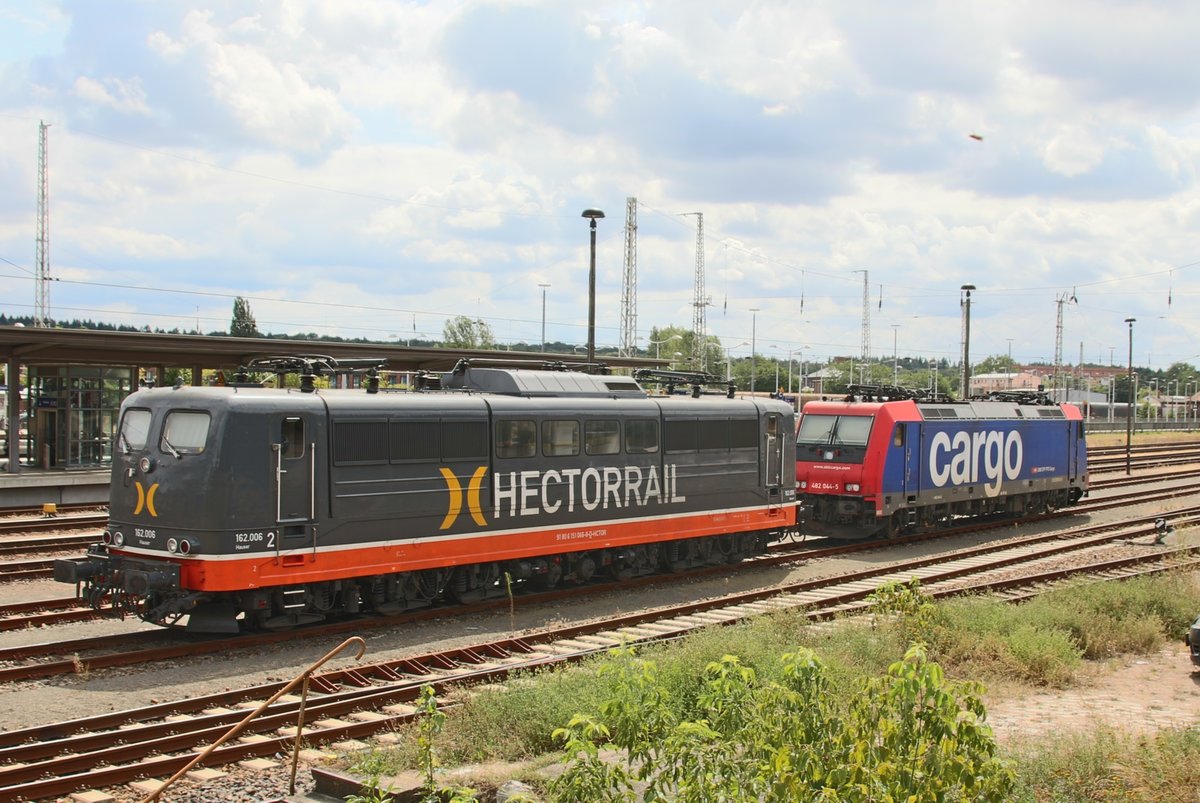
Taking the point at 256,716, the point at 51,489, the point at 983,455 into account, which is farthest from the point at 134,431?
the point at 983,455

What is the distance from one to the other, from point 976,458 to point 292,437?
61.5 ft

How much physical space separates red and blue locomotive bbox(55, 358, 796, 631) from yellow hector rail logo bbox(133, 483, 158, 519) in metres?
0.03

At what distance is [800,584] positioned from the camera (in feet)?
62.5

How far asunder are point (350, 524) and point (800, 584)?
8.29 meters

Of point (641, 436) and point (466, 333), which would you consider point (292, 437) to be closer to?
point (641, 436)

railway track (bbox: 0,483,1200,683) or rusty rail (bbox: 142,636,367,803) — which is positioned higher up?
rusty rail (bbox: 142,636,367,803)

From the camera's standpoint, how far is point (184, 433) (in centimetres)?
1376

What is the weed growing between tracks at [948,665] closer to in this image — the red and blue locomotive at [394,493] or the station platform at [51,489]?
the red and blue locomotive at [394,493]

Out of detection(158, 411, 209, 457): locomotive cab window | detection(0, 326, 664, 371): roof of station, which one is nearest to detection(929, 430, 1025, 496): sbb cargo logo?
detection(0, 326, 664, 371): roof of station

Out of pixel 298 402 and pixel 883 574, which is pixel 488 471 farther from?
pixel 883 574

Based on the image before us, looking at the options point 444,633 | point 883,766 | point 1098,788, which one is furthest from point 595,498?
point 883,766

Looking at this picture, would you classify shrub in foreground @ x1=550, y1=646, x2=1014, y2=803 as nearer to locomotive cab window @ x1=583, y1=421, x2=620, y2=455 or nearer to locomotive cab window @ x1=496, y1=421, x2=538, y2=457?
locomotive cab window @ x1=496, y1=421, x2=538, y2=457

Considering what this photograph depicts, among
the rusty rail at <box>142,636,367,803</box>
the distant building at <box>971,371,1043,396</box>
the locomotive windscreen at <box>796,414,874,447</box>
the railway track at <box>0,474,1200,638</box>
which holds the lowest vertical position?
the railway track at <box>0,474,1200,638</box>

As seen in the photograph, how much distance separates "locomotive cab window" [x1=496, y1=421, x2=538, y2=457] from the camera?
1645cm
